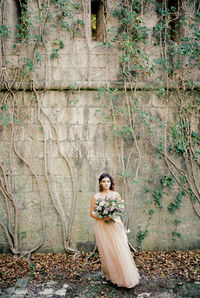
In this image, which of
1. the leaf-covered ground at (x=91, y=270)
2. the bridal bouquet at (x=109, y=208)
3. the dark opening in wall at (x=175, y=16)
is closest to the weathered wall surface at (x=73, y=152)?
the leaf-covered ground at (x=91, y=270)

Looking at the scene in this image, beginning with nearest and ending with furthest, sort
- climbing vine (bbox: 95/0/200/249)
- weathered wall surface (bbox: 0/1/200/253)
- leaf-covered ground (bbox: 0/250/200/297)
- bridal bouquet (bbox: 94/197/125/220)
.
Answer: bridal bouquet (bbox: 94/197/125/220) → leaf-covered ground (bbox: 0/250/200/297) → weathered wall surface (bbox: 0/1/200/253) → climbing vine (bbox: 95/0/200/249)

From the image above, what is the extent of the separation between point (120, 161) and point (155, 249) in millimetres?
1924

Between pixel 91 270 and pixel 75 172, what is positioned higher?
pixel 75 172

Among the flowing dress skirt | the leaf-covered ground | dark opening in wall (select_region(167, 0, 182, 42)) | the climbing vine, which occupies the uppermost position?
dark opening in wall (select_region(167, 0, 182, 42))

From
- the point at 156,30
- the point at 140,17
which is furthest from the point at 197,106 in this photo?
the point at 140,17

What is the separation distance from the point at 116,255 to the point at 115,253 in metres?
0.03

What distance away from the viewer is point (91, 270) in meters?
3.91

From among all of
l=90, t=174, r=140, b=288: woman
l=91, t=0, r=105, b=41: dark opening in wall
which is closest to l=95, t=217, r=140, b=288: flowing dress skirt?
l=90, t=174, r=140, b=288: woman

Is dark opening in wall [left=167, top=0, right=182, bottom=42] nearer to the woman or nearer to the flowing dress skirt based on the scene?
the woman

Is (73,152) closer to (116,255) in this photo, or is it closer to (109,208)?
(109,208)

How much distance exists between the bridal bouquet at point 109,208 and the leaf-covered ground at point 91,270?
1079 mm

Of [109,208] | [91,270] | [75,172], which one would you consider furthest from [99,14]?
[91,270]

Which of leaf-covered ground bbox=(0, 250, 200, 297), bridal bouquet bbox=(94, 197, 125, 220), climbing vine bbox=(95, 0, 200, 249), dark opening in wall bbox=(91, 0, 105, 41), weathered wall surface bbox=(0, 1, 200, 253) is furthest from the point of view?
dark opening in wall bbox=(91, 0, 105, 41)

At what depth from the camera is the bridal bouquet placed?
3182 millimetres
